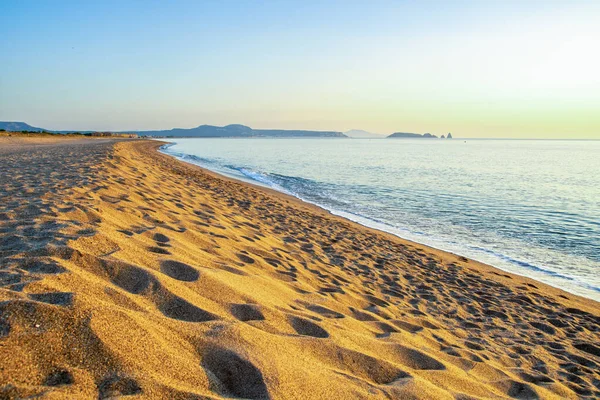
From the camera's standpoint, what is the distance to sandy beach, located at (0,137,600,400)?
2008 millimetres

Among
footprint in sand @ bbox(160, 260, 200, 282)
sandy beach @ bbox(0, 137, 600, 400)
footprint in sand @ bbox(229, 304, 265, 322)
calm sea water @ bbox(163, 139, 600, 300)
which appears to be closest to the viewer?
sandy beach @ bbox(0, 137, 600, 400)

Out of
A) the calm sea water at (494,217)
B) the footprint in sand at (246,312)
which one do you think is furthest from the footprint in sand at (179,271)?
the calm sea water at (494,217)

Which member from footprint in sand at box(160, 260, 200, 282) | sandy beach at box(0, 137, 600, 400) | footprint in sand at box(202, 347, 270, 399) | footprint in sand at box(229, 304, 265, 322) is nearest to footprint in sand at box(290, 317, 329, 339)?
sandy beach at box(0, 137, 600, 400)

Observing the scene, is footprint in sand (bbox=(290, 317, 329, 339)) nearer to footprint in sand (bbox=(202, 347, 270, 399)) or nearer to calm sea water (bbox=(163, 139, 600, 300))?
footprint in sand (bbox=(202, 347, 270, 399))

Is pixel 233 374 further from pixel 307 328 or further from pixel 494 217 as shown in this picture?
pixel 494 217

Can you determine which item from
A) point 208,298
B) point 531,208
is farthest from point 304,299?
point 531,208

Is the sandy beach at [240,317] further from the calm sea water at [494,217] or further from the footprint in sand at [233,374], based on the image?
the calm sea water at [494,217]

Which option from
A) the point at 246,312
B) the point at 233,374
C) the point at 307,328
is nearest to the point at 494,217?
the point at 307,328

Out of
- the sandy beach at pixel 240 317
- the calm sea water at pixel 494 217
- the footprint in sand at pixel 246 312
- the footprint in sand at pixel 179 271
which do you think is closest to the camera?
the sandy beach at pixel 240 317

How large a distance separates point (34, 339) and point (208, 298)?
1371 millimetres

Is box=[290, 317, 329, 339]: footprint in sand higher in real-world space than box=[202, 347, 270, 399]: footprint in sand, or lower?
lower

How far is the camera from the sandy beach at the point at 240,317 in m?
2.01

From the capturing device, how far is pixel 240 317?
303 centimetres

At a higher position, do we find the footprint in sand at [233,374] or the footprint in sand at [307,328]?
the footprint in sand at [233,374]
